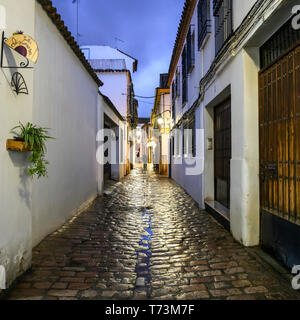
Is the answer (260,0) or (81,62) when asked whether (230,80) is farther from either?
(81,62)

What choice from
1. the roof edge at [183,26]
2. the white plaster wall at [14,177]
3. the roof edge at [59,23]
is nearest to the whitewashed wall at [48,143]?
the white plaster wall at [14,177]

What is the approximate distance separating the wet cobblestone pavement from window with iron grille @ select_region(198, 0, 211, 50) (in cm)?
492

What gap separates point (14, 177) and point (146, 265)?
82.3 inches

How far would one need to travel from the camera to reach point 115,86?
19.0 metres

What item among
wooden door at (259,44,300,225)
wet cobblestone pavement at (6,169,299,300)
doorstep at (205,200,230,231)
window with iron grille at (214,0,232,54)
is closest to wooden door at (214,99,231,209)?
doorstep at (205,200,230,231)

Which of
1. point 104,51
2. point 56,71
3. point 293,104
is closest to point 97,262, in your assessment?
point 293,104

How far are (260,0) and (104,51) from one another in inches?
767

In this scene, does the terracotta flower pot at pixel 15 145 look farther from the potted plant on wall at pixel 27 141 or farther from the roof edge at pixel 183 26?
the roof edge at pixel 183 26

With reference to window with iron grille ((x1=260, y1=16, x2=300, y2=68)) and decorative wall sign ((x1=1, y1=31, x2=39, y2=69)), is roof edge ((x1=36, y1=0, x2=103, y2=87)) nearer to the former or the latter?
decorative wall sign ((x1=1, y1=31, x2=39, y2=69))

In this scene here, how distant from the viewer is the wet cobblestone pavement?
268cm

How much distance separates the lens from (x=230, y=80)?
15.4 ft

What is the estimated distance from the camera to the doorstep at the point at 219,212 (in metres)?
5.00

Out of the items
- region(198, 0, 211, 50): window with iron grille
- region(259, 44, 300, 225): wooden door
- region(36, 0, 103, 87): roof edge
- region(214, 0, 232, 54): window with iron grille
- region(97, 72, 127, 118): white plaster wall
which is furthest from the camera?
region(97, 72, 127, 118): white plaster wall

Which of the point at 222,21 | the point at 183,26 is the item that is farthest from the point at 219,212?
the point at 183,26
